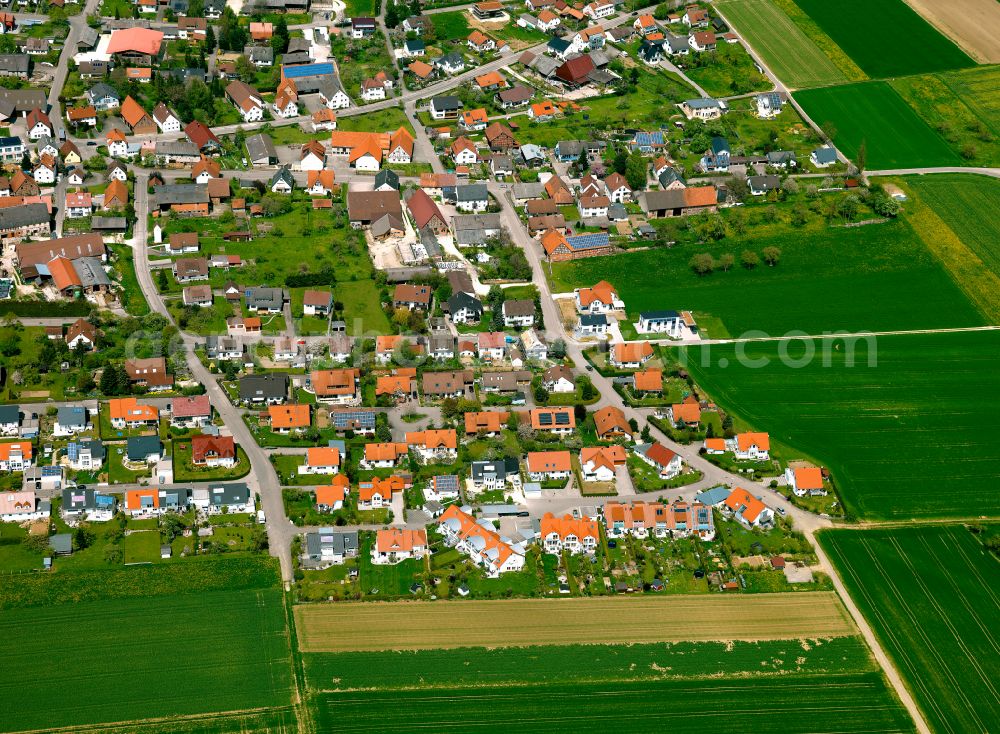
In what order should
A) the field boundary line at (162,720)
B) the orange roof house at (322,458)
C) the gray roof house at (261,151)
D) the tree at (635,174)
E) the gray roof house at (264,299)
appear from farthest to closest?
the gray roof house at (261,151)
the tree at (635,174)
the gray roof house at (264,299)
the orange roof house at (322,458)
the field boundary line at (162,720)

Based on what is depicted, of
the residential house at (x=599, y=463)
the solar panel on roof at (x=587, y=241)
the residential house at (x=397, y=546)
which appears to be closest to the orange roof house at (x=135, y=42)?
the solar panel on roof at (x=587, y=241)

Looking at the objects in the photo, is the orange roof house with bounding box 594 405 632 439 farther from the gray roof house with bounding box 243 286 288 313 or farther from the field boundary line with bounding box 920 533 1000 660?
the gray roof house with bounding box 243 286 288 313

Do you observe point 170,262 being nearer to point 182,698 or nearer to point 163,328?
point 163,328

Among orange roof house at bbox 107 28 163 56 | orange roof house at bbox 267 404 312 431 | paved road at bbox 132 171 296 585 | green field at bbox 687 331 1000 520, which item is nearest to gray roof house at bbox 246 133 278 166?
paved road at bbox 132 171 296 585

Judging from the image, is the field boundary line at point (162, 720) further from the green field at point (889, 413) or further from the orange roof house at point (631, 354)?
the green field at point (889, 413)

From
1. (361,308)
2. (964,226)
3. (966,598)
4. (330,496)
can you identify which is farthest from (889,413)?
(330,496)

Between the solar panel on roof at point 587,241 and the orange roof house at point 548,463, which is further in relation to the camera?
the solar panel on roof at point 587,241
